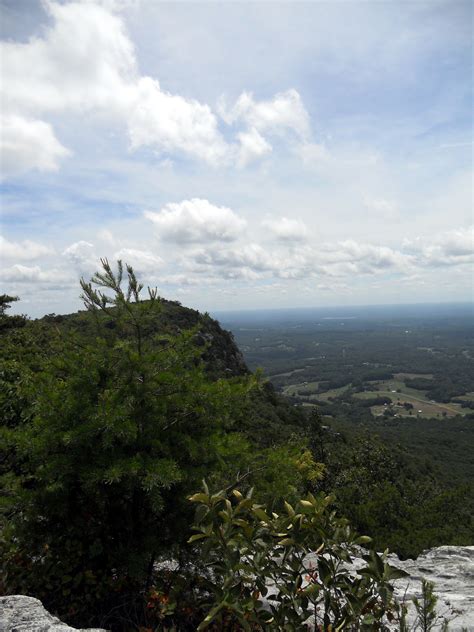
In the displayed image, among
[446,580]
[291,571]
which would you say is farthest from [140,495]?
[446,580]

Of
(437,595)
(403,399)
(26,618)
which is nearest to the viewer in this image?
(26,618)

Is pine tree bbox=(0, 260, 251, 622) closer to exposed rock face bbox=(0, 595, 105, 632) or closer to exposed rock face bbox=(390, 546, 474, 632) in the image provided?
exposed rock face bbox=(0, 595, 105, 632)

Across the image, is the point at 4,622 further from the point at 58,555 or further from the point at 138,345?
the point at 138,345

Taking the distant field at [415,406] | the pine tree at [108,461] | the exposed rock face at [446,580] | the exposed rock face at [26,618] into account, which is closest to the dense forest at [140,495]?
the pine tree at [108,461]

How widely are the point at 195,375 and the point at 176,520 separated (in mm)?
1980

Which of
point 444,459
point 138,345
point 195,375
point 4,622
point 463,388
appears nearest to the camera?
point 4,622

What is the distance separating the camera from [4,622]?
3.47 meters

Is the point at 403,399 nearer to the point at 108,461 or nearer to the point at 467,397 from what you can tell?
the point at 467,397

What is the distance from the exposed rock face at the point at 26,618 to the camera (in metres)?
3.40

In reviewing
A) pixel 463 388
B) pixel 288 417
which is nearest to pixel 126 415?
pixel 288 417

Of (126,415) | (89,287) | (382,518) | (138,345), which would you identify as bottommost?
(382,518)

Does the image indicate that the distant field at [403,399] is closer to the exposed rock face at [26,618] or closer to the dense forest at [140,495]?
the dense forest at [140,495]

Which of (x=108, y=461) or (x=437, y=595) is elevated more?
(x=108, y=461)

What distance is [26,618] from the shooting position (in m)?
3.54
